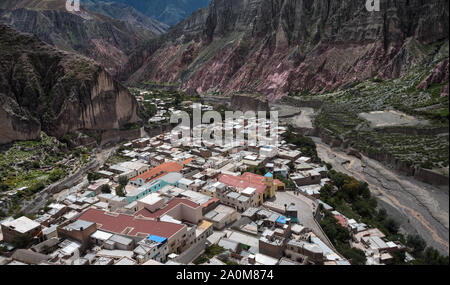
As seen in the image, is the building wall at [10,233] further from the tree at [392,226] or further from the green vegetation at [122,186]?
the tree at [392,226]

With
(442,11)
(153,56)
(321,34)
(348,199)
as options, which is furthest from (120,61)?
(348,199)

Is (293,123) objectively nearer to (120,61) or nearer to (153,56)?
(153,56)

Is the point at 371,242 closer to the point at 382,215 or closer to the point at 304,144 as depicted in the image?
the point at 382,215

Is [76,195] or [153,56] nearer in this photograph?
[76,195]

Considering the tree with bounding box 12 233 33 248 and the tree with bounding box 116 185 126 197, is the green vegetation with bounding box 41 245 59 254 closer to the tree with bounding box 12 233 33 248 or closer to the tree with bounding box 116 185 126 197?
the tree with bounding box 12 233 33 248

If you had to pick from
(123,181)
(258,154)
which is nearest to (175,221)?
(123,181)

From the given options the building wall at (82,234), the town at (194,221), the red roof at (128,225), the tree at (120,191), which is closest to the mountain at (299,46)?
the town at (194,221)
